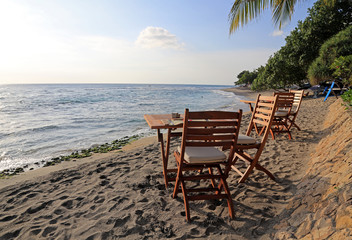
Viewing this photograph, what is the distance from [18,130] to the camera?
994 cm

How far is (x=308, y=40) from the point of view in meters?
16.1

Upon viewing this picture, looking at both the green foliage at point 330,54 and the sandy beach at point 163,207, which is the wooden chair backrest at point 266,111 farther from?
the green foliage at point 330,54

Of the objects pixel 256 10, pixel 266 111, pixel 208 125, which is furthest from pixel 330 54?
pixel 208 125

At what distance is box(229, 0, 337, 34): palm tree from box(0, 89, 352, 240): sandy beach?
3953 mm

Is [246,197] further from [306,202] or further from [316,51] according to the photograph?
[316,51]

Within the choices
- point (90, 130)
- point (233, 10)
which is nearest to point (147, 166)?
point (233, 10)

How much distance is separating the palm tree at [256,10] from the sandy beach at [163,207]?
3953mm

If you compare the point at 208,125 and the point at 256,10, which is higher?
the point at 256,10

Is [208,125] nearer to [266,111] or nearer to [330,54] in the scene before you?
[266,111]

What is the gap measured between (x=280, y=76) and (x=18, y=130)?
2057 centimetres

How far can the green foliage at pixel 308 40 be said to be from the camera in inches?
593

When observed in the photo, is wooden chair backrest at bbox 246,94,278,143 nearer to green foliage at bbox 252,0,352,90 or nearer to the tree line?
the tree line

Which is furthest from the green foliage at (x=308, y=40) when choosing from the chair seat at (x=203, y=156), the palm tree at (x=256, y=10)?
the chair seat at (x=203, y=156)

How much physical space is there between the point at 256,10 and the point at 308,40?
13703mm
